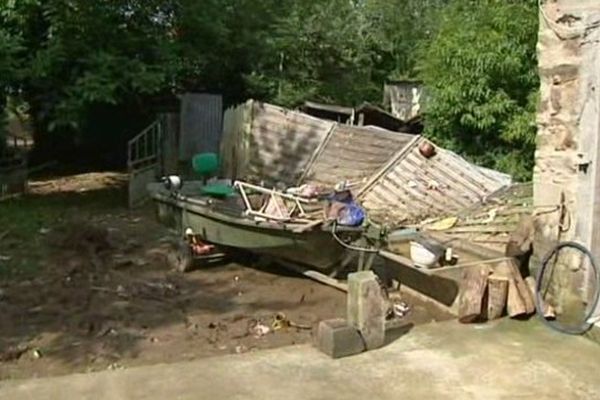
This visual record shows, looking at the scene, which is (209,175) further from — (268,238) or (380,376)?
(380,376)

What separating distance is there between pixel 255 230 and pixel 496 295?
237 cm

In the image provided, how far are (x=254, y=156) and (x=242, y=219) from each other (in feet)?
12.2

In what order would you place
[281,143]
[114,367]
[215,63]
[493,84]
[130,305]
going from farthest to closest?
1. [215,63]
2. [493,84]
3. [281,143]
4. [130,305]
5. [114,367]

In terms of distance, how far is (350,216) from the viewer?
20.1ft

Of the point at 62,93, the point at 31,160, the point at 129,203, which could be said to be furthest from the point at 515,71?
the point at 31,160

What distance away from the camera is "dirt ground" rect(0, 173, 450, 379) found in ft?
15.9

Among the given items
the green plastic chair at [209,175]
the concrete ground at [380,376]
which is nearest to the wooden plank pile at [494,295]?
the concrete ground at [380,376]

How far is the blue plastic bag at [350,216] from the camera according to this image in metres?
6.07

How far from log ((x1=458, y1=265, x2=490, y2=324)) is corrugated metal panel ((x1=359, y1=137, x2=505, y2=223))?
3.09 metres

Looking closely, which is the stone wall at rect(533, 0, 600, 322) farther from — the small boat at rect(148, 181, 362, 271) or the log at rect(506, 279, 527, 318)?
the small boat at rect(148, 181, 362, 271)

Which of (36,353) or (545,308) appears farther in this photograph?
(545,308)

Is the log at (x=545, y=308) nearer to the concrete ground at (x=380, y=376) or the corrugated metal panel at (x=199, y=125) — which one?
the concrete ground at (x=380, y=376)

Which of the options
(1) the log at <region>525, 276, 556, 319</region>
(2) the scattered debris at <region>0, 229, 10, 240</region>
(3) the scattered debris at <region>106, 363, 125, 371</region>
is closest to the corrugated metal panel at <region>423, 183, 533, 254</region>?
(1) the log at <region>525, 276, 556, 319</region>

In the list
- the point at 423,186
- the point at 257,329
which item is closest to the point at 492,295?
the point at 257,329
